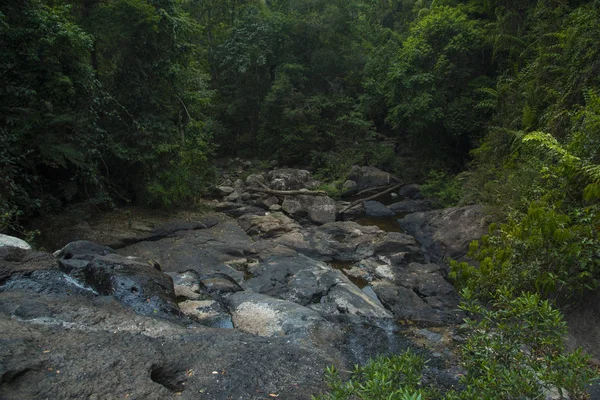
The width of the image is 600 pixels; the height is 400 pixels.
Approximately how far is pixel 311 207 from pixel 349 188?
3.49 m

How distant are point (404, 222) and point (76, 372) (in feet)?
37.9

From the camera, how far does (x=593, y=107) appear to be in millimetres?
6898

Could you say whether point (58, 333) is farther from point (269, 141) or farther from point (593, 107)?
point (269, 141)

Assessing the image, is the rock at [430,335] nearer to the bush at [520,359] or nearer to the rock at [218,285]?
the bush at [520,359]

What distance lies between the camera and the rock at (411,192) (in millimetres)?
17344

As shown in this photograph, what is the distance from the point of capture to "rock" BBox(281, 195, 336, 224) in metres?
14.3

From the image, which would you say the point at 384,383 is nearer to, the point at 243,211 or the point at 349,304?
the point at 349,304

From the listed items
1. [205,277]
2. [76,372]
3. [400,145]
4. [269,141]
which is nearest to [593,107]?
[205,277]

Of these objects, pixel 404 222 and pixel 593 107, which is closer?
pixel 593 107

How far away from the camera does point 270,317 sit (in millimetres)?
6105

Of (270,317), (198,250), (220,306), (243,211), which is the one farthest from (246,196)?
(270,317)

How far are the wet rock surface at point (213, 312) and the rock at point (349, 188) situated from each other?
5448 millimetres

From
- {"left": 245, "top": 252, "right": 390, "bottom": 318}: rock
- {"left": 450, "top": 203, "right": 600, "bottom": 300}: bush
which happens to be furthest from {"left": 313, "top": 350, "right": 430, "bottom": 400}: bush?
{"left": 245, "top": 252, "right": 390, "bottom": 318}: rock

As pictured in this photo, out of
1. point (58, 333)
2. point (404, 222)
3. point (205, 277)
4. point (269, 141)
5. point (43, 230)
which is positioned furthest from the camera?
point (269, 141)
